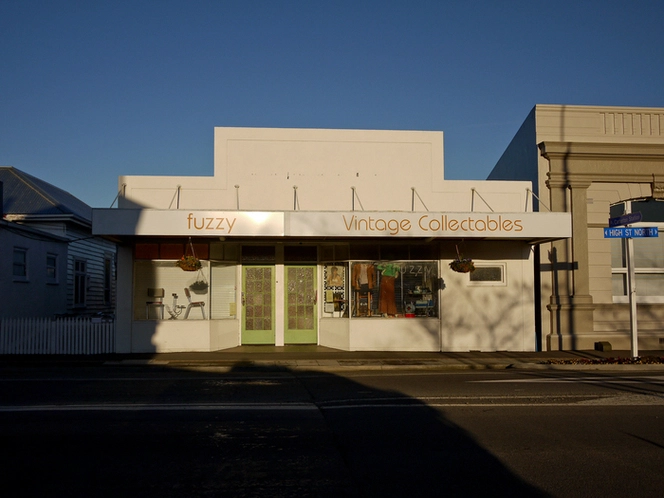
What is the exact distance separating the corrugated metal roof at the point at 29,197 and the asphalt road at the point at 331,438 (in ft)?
47.4

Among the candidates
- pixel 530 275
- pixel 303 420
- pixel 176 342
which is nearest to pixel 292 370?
pixel 176 342

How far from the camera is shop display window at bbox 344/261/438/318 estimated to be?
679 inches

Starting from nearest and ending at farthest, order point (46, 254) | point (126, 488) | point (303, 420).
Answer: point (126, 488) < point (303, 420) < point (46, 254)

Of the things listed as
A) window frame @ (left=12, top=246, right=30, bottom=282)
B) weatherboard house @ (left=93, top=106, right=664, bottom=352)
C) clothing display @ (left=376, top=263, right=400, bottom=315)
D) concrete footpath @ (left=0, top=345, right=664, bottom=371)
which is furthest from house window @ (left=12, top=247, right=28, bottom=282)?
clothing display @ (left=376, top=263, right=400, bottom=315)

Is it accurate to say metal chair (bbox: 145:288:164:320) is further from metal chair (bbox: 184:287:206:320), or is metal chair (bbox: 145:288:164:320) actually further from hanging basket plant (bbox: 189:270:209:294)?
hanging basket plant (bbox: 189:270:209:294)

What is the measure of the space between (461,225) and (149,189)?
795cm

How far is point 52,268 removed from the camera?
2388 centimetres

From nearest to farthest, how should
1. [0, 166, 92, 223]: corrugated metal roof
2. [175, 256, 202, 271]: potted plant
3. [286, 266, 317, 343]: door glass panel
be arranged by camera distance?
[175, 256, 202, 271]: potted plant, [286, 266, 317, 343]: door glass panel, [0, 166, 92, 223]: corrugated metal roof

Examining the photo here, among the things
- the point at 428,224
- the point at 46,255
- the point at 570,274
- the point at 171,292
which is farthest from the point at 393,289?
the point at 46,255

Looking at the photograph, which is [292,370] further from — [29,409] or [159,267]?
[29,409]

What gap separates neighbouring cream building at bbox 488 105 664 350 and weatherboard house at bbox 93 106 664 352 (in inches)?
1.5

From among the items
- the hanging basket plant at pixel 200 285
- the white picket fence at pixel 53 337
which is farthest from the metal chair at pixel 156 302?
the white picket fence at pixel 53 337

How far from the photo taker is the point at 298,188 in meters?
17.0

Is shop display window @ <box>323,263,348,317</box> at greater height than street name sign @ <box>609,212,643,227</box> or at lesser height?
lesser
